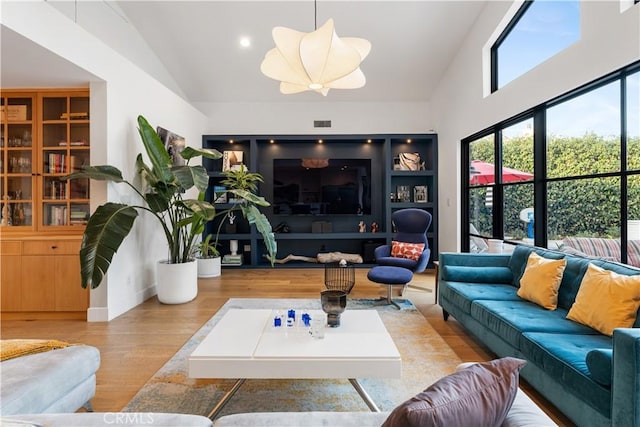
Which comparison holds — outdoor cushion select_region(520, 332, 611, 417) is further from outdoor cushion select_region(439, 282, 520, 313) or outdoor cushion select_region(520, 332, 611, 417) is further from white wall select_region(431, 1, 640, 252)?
white wall select_region(431, 1, 640, 252)

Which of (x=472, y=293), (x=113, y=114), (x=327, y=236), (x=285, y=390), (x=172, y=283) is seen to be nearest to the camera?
(x=285, y=390)

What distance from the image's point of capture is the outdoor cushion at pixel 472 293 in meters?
2.79

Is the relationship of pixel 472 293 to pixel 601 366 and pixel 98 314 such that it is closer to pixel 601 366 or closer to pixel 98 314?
pixel 601 366

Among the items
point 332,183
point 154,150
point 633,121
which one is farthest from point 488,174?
point 154,150

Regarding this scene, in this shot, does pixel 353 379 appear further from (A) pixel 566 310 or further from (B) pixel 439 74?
(B) pixel 439 74

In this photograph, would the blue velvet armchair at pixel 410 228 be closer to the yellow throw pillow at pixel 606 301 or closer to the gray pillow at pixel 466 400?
the yellow throw pillow at pixel 606 301

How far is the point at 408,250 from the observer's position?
457 centimetres

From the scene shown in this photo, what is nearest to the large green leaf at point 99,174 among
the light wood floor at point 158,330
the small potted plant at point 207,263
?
the light wood floor at point 158,330

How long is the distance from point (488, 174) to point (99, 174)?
468cm

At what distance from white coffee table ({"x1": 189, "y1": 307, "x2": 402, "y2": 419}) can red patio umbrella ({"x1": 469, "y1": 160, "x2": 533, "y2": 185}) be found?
2927 millimetres

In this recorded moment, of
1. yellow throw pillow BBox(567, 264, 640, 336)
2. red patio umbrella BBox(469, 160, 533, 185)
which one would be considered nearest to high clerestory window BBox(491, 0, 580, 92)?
red patio umbrella BBox(469, 160, 533, 185)

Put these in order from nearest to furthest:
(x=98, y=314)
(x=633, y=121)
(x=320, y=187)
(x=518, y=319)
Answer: (x=518, y=319) → (x=633, y=121) → (x=98, y=314) → (x=320, y=187)

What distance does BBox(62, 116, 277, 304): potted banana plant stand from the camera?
9.70 ft

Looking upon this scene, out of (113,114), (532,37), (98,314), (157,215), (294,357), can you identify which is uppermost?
(532,37)
